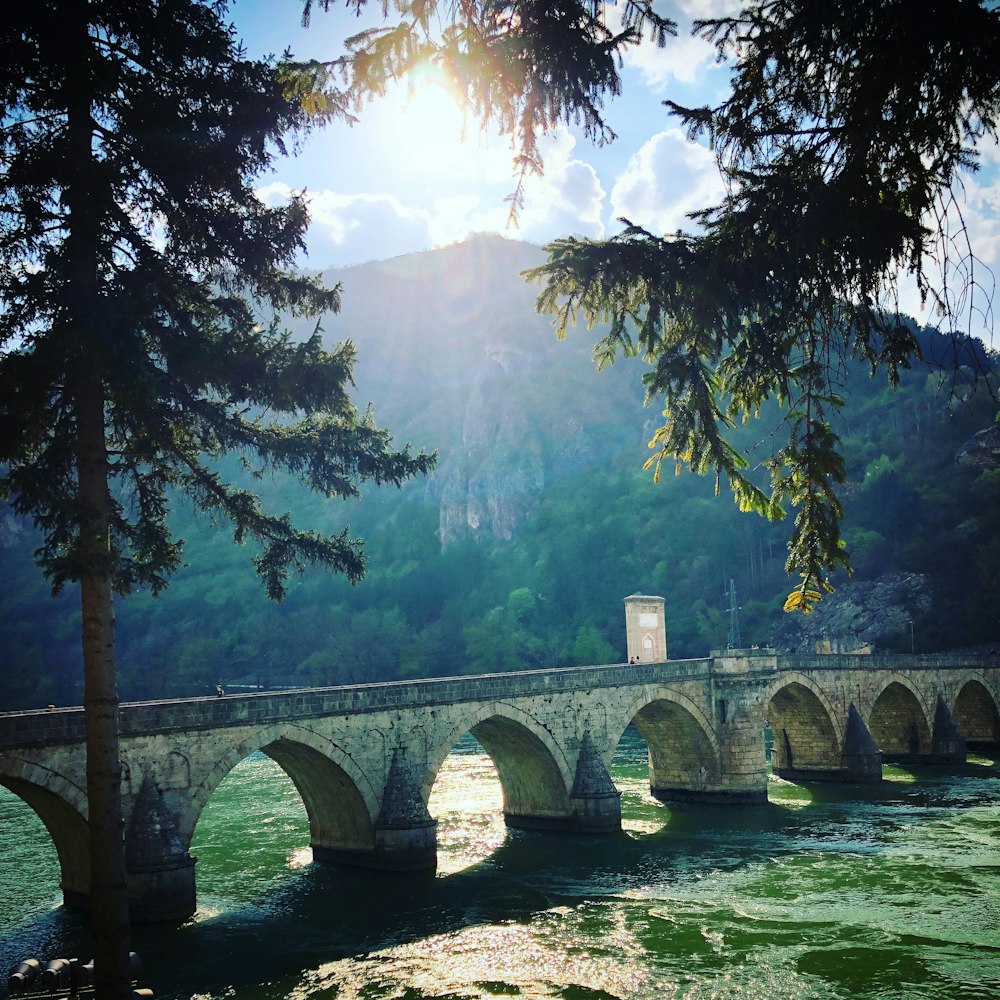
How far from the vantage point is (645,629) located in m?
38.0

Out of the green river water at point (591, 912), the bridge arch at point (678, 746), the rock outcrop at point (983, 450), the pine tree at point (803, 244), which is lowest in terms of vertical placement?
the green river water at point (591, 912)

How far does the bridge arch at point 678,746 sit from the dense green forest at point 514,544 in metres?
36.4

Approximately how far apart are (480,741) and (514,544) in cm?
8135

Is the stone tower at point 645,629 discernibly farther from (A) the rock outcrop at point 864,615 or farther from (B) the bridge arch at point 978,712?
(A) the rock outcrop at point 864,615

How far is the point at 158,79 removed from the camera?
1096 centimetres

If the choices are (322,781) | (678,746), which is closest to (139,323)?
(322,781)

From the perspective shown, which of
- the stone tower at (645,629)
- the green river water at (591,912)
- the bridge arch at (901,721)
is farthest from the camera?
the bridge arch at (901,721)

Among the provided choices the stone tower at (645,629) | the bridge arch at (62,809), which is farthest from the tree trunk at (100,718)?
the stone tower at (645,629)

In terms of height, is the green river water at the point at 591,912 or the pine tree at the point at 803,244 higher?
the pine tree at the point at 803,244

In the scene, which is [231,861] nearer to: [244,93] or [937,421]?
[244,93]

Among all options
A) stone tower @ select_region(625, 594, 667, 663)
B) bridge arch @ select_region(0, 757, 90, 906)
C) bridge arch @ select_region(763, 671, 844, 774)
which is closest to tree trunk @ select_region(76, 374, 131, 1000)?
bridge arch @ select_region(0, 757, 90, 906)

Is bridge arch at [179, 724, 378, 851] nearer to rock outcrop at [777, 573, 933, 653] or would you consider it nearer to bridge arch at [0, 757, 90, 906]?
bridge arch at [0, 757, 90, 906]

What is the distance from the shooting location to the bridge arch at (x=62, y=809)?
1788cm

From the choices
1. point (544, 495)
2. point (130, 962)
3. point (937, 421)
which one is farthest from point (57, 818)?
point (544, 495)
